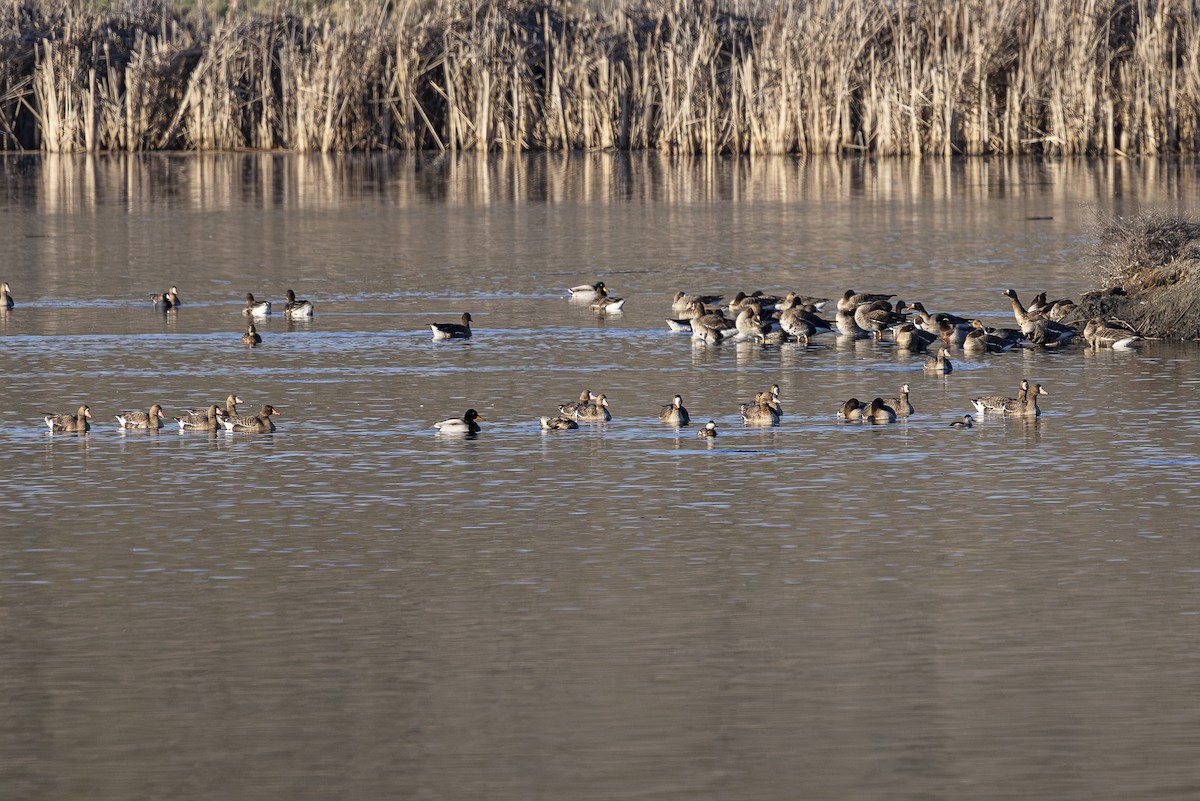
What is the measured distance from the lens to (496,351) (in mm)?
24594

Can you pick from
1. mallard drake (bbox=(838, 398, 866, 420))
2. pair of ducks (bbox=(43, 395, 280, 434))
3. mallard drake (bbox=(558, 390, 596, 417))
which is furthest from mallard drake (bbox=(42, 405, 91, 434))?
mallard drake (bbox=(838, 398, 866, 420))

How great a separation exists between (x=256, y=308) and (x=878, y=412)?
11.1 meters

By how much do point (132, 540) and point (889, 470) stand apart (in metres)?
6.18

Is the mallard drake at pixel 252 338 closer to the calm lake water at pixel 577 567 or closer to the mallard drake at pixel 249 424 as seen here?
the calm lake water at pixel 577 567

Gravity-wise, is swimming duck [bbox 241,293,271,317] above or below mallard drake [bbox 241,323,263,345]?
above

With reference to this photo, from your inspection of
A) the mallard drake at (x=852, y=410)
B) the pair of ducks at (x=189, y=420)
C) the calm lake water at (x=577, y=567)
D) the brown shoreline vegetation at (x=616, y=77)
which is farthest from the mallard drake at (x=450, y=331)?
the brown shoreline vegetation at (x=616, y=77)

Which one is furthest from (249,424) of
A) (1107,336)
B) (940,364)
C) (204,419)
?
(1107,336)

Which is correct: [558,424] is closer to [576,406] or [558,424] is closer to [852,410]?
[576,406]

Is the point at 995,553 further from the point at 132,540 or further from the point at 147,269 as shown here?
the point at 147,269

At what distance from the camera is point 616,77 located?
5584 centimetres

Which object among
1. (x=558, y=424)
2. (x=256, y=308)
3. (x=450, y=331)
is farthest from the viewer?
(x=256, y=308)

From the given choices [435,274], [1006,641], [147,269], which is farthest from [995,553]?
[147,269]

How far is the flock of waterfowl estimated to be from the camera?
1903 centimetres

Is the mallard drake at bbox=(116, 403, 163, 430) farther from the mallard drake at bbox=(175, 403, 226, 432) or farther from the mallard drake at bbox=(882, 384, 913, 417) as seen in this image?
the mallard drake at bbox=(882, 384, 913, 417)
